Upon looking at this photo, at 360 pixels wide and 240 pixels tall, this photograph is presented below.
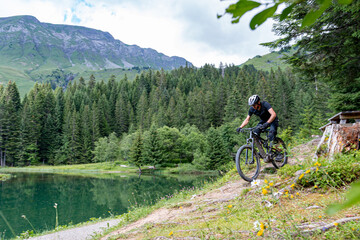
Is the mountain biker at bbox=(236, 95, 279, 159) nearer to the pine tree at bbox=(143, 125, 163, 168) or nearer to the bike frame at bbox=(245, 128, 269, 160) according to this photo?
the bike frame at bbox=(245, 128, 269, 160)

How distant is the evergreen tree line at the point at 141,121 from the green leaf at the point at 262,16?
45643mm

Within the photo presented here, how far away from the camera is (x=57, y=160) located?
7319 centimetres

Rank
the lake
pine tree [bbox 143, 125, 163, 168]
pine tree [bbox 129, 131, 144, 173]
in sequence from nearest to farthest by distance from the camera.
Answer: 1. the lake
2. pine tree [bbox 129, 131, 144, 173]
3. pine tree [bbox 143, 125, 163, 168]

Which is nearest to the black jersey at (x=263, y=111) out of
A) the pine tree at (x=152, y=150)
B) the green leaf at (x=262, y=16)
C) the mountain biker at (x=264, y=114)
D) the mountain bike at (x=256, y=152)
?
the mountain biker at (x=264, y=114)

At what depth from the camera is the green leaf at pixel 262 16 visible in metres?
0.71

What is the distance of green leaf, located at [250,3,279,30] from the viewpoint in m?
0.71

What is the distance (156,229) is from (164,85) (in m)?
111

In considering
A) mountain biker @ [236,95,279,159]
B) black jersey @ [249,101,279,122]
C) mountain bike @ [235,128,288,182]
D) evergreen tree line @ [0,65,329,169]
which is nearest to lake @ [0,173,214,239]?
Answer: mountain bike @ [235,128,288,182]

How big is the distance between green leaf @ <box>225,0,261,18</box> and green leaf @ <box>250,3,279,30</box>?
51 mm

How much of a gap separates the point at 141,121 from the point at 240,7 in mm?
92904

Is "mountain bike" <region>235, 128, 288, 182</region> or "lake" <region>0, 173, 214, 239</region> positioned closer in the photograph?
"mountain bike" <region>235, 128, 288, 182</region>

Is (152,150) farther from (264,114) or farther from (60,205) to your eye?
(264,114)

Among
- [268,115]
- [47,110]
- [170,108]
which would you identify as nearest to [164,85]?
[170,108]

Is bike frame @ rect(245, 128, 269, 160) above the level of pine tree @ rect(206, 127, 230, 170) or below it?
above
